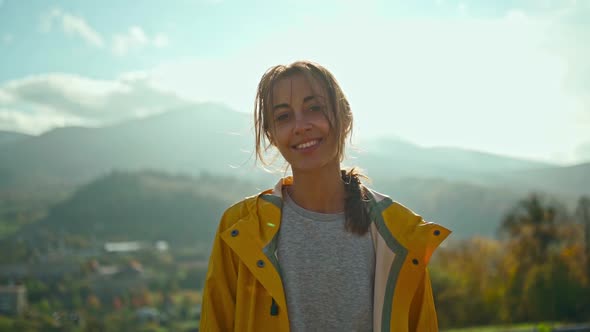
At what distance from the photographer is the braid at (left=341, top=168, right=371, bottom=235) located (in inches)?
87.1

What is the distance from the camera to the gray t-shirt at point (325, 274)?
210 centimetres


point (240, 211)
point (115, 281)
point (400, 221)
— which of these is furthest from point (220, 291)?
point (115, 281)

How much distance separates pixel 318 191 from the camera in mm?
2309

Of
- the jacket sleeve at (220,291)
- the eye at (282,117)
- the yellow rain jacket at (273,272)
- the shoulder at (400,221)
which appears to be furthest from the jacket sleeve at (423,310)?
the eye at (282,117)

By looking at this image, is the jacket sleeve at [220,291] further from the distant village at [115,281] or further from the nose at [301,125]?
the distant village at [115,281]

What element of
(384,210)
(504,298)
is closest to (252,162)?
(384,210)

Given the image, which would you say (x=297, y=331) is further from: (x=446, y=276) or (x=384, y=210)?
(x=446, y=276)

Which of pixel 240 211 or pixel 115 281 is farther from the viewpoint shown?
pixel 115 281

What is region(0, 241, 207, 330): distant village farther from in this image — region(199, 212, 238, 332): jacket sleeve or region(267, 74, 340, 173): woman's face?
region(267, 74, 340, 173): woman's face

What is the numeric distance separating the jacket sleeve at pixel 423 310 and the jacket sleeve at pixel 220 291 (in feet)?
2.69

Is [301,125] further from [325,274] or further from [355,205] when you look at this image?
[325,274]

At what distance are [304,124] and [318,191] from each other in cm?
34

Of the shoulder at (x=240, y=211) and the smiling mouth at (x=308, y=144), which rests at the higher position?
the smiling mouth at (x=308, y=144)

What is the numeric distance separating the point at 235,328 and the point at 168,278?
67.8m
